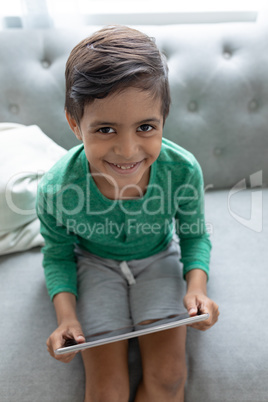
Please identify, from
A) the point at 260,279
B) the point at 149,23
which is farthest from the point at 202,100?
the point at 260,279

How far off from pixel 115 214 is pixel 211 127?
20.7 inches

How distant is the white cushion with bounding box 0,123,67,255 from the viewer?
1005 millimetres

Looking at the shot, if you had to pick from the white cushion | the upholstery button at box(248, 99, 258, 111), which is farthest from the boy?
the upholstery button at box(248, 99, 258, 111)

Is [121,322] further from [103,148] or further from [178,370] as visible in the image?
[103,148]

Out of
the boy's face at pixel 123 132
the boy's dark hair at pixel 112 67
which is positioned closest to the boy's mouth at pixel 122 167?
the boy's face at pixel 123 132

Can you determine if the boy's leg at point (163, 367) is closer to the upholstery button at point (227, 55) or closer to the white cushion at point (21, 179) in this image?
the white cushion at point (21, 179)

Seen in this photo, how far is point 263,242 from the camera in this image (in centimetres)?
108

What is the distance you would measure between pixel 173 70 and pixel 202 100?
0.43 ft

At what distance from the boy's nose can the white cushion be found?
426 mm

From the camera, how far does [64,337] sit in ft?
2.55

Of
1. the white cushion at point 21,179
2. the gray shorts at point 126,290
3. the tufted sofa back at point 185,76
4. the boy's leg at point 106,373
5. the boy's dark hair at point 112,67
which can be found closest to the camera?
the boy's dark hair at point 112,67

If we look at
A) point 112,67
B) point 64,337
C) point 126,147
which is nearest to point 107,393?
point 64,337

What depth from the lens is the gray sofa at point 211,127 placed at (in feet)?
3.06

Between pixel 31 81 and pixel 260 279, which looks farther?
pixel 31 81
